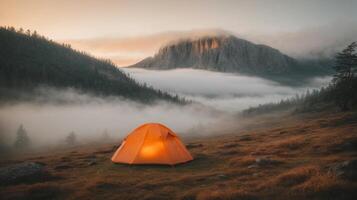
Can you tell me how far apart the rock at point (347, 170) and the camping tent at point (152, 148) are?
15321 millimetres

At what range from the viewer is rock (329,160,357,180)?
1792 cm

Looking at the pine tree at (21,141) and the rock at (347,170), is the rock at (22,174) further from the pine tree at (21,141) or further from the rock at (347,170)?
the pine tree at (21,141)

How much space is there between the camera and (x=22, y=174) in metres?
24.0

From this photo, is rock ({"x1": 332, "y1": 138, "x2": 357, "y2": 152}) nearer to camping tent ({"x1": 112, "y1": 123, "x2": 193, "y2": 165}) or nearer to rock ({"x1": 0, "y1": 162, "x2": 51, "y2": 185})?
camping tent ({"x1": 112, "y1": 123, "x2": 193, "y2": 165})

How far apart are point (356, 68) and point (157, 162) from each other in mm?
85249

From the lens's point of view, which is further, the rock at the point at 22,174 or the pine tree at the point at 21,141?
the pine tree at the point at 21,141

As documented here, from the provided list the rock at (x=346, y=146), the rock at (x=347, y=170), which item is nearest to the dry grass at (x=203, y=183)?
the rock at (x=347, y=170)

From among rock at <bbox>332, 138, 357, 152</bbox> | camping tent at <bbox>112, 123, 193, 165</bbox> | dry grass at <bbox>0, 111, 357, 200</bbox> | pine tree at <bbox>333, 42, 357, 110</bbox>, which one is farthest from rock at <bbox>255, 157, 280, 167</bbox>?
pine tree at <bbox>333, 42, 357, 110</bbox>

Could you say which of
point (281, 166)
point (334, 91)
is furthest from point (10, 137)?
point (281, 166)

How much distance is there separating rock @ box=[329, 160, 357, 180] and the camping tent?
1532 cm

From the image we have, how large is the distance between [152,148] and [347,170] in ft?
58.4

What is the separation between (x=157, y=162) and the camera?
99.6 ft

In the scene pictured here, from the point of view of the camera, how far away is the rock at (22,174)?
75.8ft

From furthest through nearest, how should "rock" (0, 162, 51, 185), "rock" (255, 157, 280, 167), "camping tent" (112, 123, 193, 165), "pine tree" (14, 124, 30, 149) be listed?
"pine tree" (14, 124, 30, 149) < "camping tent" (112, 123, 193, 165) < "rock" (255, 157, 280, 167) < "rock" (0, 162, 51, 185)
